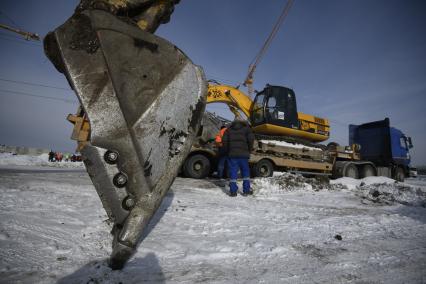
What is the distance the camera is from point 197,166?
8.03 metres

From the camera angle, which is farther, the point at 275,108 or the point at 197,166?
the point at 275,108

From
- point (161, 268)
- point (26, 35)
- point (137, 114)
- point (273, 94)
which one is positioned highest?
point (26, 35)

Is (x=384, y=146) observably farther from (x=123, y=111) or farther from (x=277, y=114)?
(x=123, y=111)

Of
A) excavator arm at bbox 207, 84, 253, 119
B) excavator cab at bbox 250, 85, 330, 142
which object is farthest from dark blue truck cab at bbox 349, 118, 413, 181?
excavator arm at bbox 207, 84, 253, 119

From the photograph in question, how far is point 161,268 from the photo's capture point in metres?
1.60

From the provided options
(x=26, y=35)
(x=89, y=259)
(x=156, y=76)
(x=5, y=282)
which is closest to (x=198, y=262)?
(x=89, y=259)

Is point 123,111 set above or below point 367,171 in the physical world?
below

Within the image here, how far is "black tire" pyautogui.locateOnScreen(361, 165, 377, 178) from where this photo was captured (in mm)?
11459

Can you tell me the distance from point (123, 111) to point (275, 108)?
319 inches

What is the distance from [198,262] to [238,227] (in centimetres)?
93

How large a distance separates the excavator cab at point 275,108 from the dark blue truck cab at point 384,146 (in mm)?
6389

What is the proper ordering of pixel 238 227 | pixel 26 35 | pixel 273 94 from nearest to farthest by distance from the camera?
pixel 238 227
pixel 273 94
pixel 26 35

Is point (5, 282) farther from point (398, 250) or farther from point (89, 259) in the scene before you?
point (398, 250)

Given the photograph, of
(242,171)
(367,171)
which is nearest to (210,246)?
(242,171)
